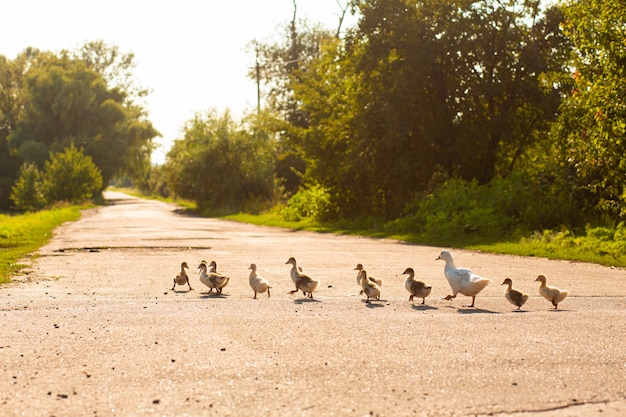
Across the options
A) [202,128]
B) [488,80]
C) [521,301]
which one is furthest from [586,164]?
[202,128]

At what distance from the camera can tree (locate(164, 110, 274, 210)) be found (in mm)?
61344

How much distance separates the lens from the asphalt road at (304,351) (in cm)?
595

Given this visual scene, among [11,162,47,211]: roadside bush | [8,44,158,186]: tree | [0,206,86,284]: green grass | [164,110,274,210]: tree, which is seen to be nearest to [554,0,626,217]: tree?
[0,206,86,284]: green grass

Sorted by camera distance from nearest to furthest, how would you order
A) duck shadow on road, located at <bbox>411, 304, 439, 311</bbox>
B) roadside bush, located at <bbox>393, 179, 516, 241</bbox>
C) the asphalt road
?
the asphalt road, duck shadow on road, located at <bbox>411, 304, 439, 311</bbox>, roadside bush, located at <bbox>393, 179, 516, 241</bbox>

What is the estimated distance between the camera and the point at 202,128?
62.6 metres

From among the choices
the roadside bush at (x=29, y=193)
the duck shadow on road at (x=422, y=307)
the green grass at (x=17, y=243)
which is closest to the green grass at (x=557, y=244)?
the duck shadow on road at (x=422, y=307)

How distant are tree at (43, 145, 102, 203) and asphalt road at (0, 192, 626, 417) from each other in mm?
58891

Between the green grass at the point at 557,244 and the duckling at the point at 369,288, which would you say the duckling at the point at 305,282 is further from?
the green grass at the point at 557,244

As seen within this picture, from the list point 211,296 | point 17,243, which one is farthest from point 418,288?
point 17,243

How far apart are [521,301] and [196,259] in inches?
413

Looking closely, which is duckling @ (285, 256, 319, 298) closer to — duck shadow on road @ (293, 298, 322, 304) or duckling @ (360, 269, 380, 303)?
duck shadow on road @ (293, 298, 322, 304)

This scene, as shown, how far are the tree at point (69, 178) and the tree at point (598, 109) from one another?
55.9m

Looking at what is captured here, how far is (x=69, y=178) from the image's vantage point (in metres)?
71.9

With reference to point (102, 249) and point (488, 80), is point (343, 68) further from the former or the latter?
point (102, 249)
